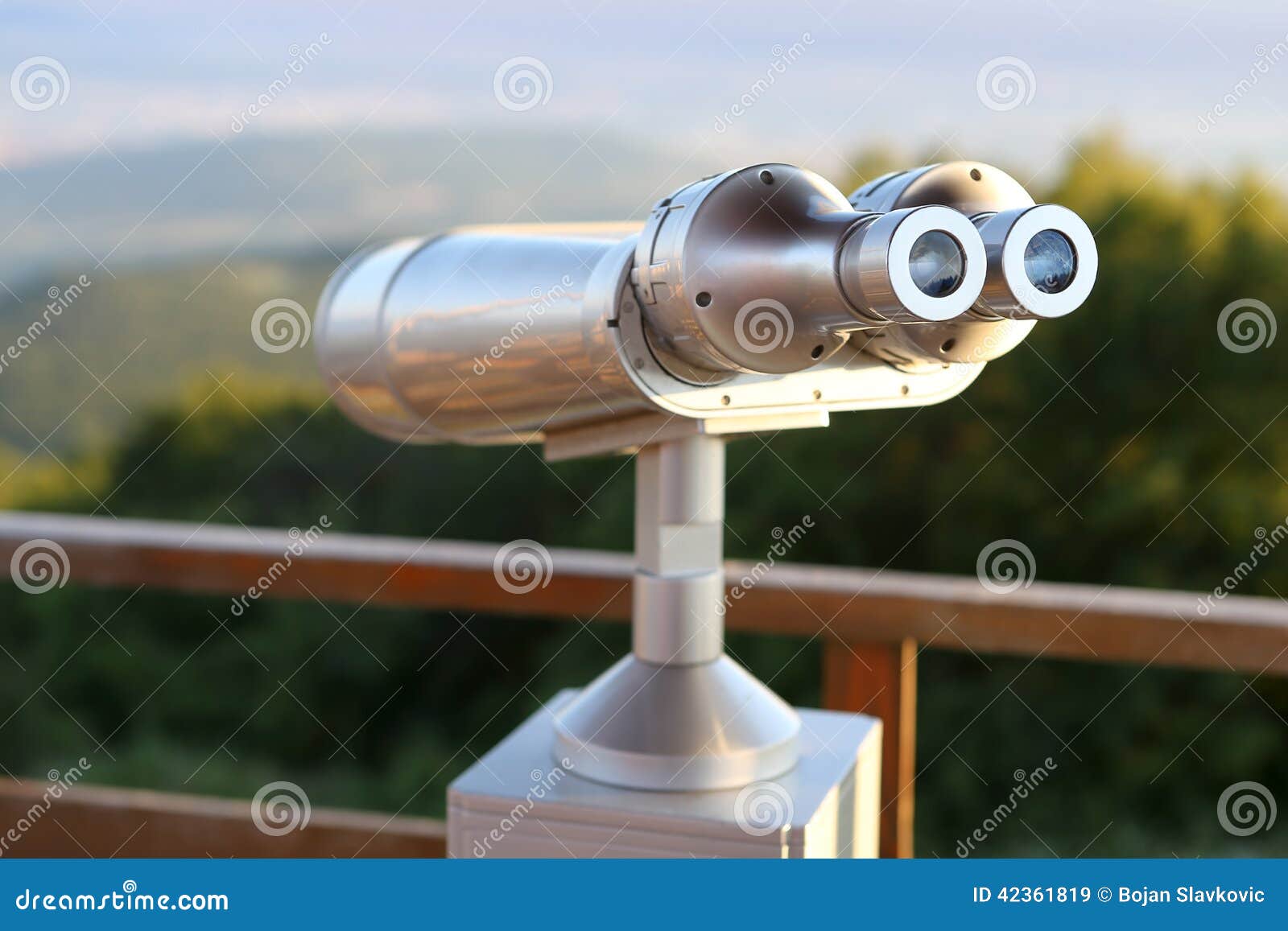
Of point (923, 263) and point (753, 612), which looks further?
point (753, 612)

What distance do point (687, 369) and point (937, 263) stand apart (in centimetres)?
18

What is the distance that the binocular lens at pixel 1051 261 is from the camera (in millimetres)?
638

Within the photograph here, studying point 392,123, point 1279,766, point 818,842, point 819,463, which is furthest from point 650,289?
point 819,463

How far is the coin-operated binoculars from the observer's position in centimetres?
65

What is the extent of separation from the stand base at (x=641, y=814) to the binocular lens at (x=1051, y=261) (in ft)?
1.22

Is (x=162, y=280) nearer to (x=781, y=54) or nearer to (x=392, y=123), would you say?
(x=392, y=123)

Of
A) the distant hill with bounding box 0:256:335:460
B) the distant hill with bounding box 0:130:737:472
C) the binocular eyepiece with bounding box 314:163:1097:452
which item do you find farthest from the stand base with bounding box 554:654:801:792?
the distant hill with bounding box 0:256:335:460

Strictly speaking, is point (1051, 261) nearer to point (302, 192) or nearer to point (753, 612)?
point (753, 612)

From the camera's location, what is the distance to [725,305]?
69cm

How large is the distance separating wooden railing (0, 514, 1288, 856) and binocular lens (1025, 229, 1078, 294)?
0.77m

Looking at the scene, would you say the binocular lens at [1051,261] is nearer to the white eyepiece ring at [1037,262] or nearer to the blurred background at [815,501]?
the white eyepiece ring at [1037,262]

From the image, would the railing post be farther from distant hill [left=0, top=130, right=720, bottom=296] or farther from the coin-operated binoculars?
distant hill [left=0, top=130, right=720, bottom=296]

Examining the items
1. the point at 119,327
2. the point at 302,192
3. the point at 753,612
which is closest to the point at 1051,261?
the point at 753,612

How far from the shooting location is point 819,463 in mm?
9758
